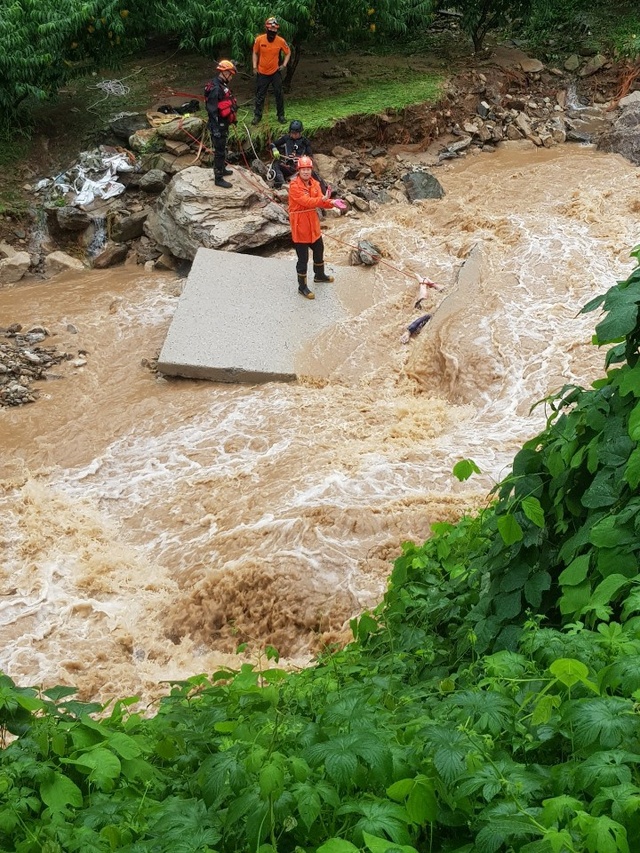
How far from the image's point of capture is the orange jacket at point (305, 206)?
8.34 m

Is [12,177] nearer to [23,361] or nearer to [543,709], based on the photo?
[23,361]

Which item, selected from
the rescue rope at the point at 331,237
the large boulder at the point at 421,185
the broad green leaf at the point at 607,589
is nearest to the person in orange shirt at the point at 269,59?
the rescue rope at the point at 331,237

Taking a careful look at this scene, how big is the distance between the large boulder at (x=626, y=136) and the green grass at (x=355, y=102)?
267 centimetres

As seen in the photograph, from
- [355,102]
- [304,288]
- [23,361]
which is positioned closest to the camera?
[23,361]

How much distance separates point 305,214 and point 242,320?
4.13ft

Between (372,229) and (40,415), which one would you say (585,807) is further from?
(372,229)

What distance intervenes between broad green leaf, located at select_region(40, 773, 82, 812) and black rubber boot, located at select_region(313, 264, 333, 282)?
286 inches

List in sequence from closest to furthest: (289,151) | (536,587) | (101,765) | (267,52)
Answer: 1. (101,765)
2. (536,587)
3. (289,151)
4. (267,52)

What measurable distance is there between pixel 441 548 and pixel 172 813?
81.6 inches

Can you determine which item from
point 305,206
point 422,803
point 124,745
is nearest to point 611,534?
point 422,803

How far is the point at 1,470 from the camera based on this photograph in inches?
288

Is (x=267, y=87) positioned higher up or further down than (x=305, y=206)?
higher up

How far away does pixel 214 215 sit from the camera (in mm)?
10367

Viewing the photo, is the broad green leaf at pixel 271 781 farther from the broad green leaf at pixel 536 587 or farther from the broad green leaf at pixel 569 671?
the broad green leaf at pixel 536 587
